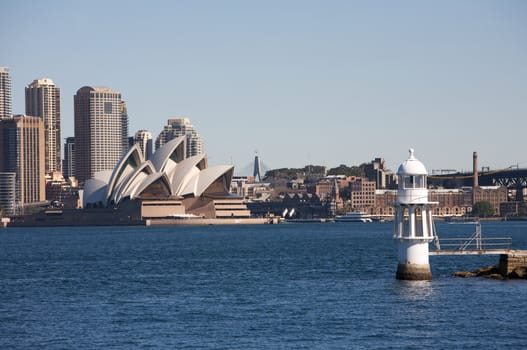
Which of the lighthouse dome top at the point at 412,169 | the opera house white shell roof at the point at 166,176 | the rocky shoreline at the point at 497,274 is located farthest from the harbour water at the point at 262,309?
the opera house white shell roof at the point at 166,176

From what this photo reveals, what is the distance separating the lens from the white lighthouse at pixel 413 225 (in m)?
36.6

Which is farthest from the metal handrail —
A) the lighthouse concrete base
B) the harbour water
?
the harbour water

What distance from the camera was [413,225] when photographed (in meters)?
36.6

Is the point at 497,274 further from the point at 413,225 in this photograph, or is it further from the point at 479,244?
the point at 413,225

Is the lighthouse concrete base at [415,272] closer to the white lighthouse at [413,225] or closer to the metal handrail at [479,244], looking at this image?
the white lighthouse at [413,225]

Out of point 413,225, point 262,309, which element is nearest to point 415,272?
point 413,225

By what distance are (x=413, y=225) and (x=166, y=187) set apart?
11623cm

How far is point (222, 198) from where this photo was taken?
161 m

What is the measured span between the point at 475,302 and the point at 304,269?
1826 cm

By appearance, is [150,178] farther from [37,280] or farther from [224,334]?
[224,334]

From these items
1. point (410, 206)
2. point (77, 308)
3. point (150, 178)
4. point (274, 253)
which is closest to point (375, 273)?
point (410, 206)

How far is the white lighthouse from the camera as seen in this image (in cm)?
3662

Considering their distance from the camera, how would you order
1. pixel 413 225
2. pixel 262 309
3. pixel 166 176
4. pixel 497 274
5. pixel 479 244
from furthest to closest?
1. pixel 166 176
2. pixel 479 244
3. pixel 497 274
4. pixel 413 225
5. pixel 262 309

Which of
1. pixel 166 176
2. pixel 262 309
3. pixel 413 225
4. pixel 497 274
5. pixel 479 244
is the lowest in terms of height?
pixel 262 309
